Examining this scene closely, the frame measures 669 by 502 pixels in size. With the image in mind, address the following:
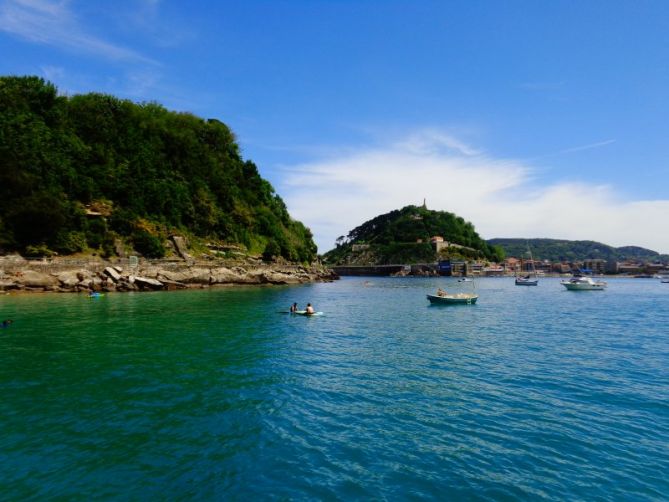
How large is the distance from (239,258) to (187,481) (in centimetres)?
8134

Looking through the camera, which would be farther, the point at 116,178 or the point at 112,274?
the point at 116,178

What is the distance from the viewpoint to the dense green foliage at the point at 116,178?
61.5 metres

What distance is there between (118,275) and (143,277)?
3.97m

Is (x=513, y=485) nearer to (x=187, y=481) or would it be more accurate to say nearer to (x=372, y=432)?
(x=372, y=432)

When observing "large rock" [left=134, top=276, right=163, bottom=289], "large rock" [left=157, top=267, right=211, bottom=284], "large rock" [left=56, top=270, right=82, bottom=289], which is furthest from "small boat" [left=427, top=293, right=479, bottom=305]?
"large rock" [left=56, top=270, right=82, bottom=289]

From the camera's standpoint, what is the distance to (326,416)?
47.0ft

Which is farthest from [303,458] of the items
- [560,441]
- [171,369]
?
[171,369]

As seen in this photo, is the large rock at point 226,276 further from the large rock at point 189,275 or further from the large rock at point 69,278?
the large rock at point 69,278

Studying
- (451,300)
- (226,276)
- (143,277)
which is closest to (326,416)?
(451,300)

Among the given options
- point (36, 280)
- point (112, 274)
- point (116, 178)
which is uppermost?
point (116, 178)

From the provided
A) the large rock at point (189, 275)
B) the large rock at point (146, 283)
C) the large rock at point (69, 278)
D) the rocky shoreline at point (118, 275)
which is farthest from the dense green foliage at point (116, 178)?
the large rock at point (146, 283)

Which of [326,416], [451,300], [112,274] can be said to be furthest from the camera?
[112,274]

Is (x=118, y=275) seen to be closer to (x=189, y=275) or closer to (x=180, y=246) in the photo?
(x=189, y=275)

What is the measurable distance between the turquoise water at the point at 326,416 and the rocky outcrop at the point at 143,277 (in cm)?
3236
